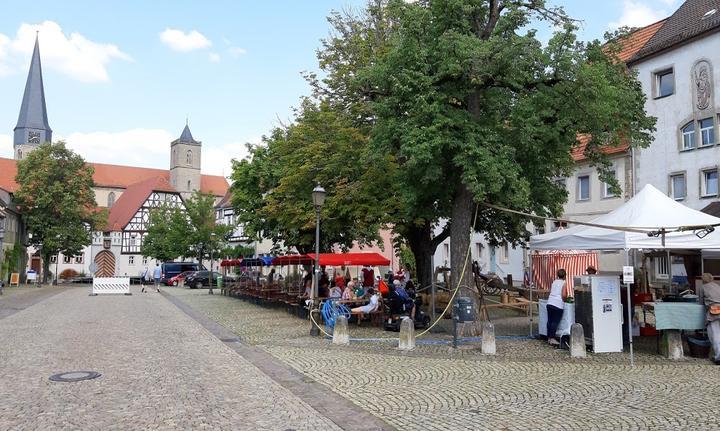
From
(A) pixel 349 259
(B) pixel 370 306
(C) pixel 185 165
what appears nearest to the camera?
(B) pixel 370 306

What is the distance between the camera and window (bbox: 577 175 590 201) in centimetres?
3656

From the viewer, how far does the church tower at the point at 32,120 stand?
322 ft

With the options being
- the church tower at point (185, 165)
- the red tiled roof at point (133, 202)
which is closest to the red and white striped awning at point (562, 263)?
the red tiled roof at point (133, 202)

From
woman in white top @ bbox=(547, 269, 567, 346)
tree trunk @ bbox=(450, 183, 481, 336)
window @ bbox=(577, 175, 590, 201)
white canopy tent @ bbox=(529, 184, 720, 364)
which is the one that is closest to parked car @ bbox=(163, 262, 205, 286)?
window @ bbox=(577, 175, 590, 201)

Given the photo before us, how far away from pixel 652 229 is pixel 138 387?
31.5ft

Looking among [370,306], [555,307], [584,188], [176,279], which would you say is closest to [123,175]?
[176,279]

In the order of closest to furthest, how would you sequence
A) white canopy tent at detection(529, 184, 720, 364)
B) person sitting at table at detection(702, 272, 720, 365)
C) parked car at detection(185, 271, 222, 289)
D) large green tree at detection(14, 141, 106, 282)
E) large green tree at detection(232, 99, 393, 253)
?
person sitting at table at detection(702, 272, 720, 365) < white canopy tent at detection(529, 184, 720, 364) < large green tree at detection(232, 99, 393, 253) < parked car at detection(185, 271, 222, 289) < large green tree at detection(14, 141, 106, 282)

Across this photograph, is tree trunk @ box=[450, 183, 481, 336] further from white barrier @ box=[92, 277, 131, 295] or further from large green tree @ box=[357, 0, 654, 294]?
white barrier @ box=[92, 277, 131, 295]

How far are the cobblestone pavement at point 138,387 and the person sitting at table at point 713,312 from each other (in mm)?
7993

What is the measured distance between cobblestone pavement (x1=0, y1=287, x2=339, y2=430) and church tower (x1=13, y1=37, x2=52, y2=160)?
93506 millimetres

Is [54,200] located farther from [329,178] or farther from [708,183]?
[708,183]

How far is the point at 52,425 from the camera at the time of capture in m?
7.00

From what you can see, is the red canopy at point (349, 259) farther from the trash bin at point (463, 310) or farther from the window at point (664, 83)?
the window at point (664, 83)

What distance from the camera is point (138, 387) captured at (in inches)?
360
